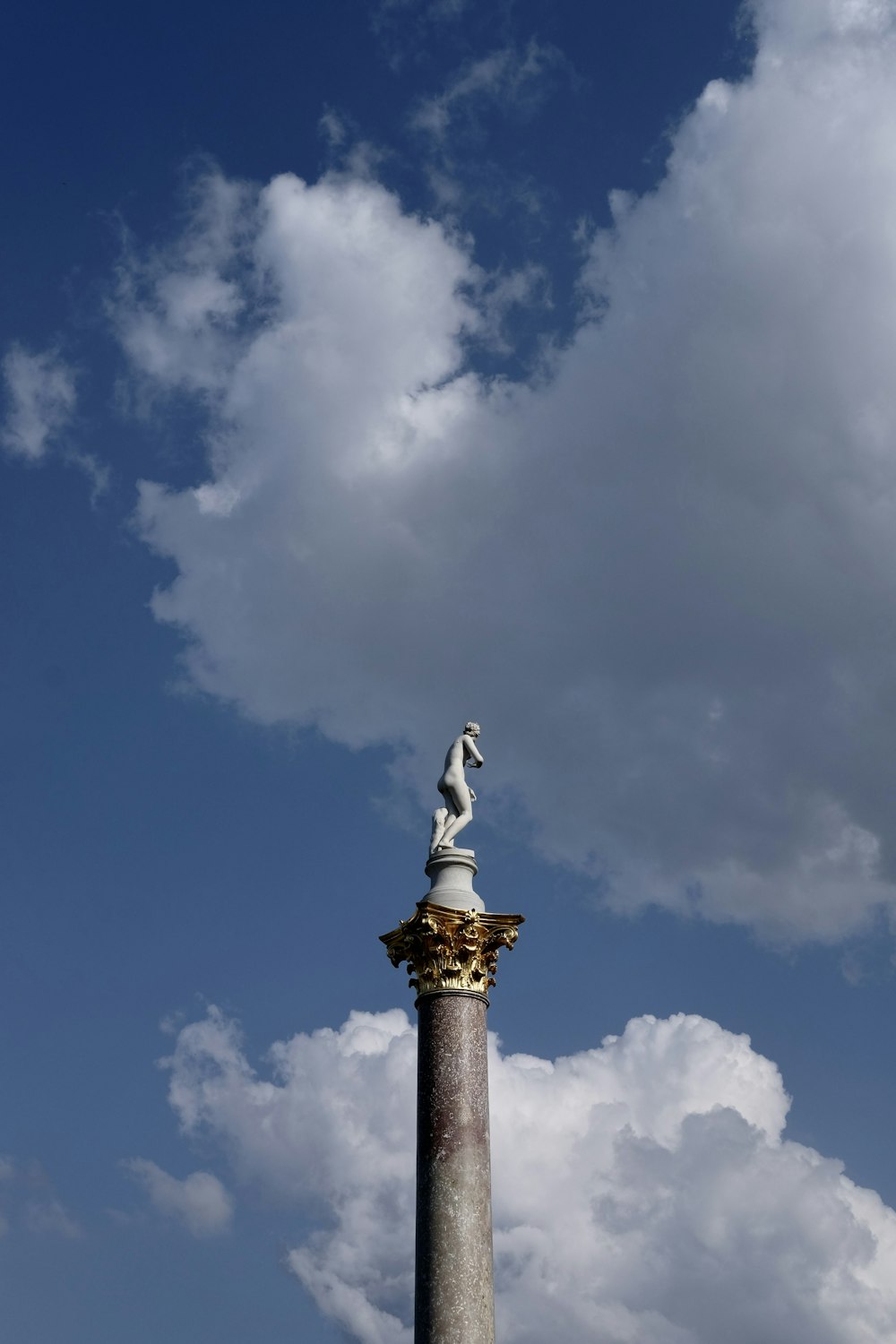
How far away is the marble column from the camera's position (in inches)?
1079

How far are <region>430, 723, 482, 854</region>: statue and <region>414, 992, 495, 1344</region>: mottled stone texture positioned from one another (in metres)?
4.21

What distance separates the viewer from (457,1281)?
27.3 metres

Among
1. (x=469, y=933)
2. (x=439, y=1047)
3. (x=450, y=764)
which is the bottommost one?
(x=439, y=1047)

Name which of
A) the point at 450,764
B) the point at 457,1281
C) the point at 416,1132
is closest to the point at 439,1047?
the point at 416,1132

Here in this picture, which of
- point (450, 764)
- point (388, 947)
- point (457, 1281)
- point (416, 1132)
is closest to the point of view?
point (457, 1281)

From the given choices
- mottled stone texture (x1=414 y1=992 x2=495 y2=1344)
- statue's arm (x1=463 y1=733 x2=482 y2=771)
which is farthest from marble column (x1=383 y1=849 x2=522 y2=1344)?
statue's arm (x1=463 y1=733 x2=482 y2=771)

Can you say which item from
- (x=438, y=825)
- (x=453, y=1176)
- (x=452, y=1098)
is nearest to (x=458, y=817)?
(x=438, y=825)

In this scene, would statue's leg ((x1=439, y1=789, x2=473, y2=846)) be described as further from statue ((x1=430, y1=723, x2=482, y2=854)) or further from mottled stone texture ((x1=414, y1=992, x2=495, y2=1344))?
mottled stone texture ((x1=414, y1=992, x2=495, y2=1344))

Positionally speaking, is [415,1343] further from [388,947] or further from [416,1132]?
[388,947]

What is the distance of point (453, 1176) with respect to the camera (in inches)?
1120

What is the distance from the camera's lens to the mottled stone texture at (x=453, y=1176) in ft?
89.5

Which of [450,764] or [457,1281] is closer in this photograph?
[457,1281]

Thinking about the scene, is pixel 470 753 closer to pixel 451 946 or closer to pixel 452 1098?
pixel 451 946

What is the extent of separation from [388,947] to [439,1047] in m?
2.67
